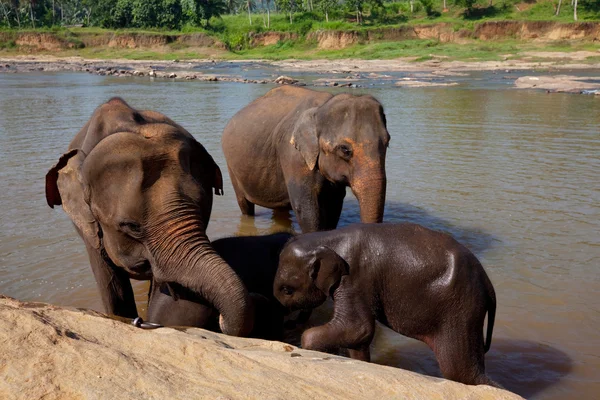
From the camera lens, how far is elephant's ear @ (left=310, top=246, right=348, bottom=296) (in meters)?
4.68

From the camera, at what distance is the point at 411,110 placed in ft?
68.4

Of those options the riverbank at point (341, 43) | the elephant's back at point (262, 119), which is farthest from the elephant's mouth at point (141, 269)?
the riverbank at point (341, 43)

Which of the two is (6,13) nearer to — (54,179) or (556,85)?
(556,85)

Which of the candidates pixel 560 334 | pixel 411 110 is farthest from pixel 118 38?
pixel 560 334

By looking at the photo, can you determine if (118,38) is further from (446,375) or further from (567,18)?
(446,375)

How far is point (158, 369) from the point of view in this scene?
3.21 metres

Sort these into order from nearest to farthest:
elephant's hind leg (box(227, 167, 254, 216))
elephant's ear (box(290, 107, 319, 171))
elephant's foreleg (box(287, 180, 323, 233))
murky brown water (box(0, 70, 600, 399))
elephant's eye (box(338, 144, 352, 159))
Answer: murky brown water (box(0, 70, 600, 399)), elephant's eye (box(338, 144, 352, 159)), elephant's ear (box(290, 107, 319, 171)), elephant's foreleg (box(287, 180, 323, 233)), elephant's hind leg (box(227, 167, 254, 216))

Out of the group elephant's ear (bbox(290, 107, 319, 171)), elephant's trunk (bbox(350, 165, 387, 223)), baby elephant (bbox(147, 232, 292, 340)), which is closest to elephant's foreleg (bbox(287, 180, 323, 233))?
elephant's ear (bbox(290, 107, 319, 171))

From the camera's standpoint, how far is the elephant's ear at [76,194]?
15.5 feet

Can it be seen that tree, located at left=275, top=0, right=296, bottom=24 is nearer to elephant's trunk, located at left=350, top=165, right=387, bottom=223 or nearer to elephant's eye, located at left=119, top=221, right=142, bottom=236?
elephant's trunk, located at left=350, top=165, right=387, bottom=223

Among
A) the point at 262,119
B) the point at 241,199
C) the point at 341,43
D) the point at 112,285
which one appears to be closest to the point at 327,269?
the point at 112,285

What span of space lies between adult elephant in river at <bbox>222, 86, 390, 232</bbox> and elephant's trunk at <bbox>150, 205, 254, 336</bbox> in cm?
257

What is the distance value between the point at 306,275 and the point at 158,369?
5.90 feet

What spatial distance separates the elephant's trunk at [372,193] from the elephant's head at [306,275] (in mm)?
1677
